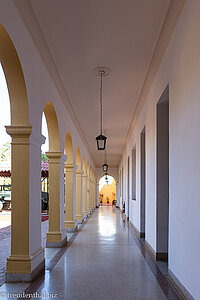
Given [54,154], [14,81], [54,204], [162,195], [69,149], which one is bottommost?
[54,204]

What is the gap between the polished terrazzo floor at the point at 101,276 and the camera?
4559mm

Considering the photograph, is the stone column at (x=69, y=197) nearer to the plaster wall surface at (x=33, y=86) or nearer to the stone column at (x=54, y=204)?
the stone column at (x=54, y=204)

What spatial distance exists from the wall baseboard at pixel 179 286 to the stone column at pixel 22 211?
235cm

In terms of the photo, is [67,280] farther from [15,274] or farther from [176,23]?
[176,23]

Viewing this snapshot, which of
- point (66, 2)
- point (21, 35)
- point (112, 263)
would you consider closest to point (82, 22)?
point (66, 2)

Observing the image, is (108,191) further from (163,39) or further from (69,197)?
(163,39)

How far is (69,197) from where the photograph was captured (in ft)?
35.5

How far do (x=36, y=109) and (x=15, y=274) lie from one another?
2.98 m

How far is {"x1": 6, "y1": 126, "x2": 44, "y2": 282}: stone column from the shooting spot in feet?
16.6

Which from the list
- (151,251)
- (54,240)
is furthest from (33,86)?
(151,251)

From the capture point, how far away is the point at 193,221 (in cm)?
383

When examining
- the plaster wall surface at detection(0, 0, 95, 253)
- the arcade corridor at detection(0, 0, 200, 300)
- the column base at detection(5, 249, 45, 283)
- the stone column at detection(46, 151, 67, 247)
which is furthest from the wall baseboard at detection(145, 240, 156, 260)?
the column base at detection(5, 249, 45, 283)

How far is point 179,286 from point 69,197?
265 inches

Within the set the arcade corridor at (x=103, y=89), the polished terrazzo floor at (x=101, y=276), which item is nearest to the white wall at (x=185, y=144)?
the arcade corridor at (x=103, y=89)
